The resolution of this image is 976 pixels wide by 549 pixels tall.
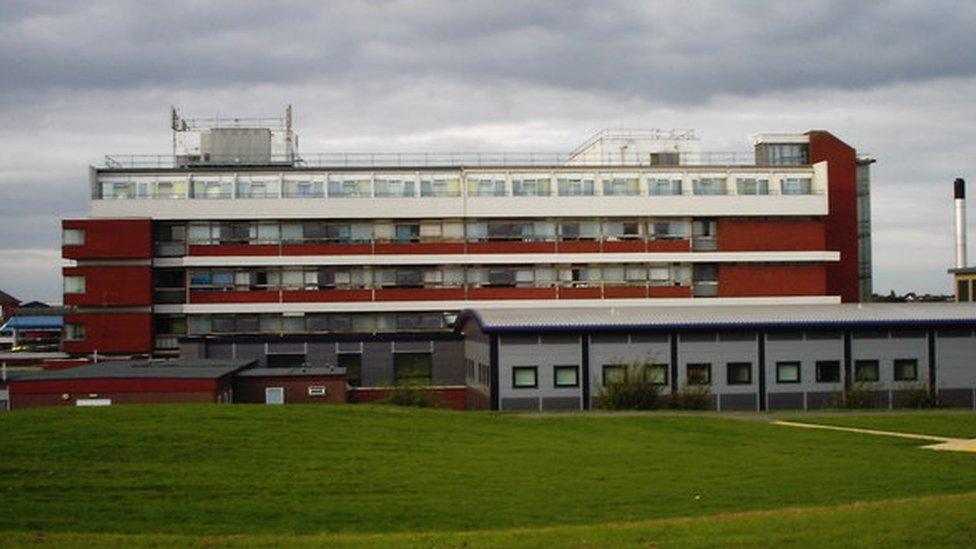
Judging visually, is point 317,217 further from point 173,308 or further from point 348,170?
point 173,308

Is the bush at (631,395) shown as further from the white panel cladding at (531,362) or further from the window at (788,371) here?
the window at (788,371)

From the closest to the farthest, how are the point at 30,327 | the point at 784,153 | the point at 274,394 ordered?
the point at 274,394
the point at 784,153
the point at 30,327

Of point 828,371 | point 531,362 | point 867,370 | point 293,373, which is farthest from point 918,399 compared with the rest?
point 293,373

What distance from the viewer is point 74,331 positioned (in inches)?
3103

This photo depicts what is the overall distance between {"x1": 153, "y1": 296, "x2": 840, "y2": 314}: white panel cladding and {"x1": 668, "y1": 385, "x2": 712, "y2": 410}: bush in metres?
22.7

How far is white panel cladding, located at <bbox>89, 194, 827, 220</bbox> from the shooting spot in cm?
7888

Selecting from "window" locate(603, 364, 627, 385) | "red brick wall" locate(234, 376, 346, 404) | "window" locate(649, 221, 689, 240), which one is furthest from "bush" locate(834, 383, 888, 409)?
"window" locate(649, 221, 689, 240)

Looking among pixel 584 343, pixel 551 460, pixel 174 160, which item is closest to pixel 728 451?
pixel 551 460

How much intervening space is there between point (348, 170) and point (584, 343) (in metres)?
30.4

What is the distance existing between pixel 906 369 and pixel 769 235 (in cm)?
2532

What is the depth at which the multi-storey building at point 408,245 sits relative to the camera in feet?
258

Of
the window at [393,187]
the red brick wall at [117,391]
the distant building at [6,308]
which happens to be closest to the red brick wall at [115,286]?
the window at [393,187]

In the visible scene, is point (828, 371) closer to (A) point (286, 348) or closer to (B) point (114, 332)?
(A) point (286, 348)

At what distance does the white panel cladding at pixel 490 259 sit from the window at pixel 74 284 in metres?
4.79
